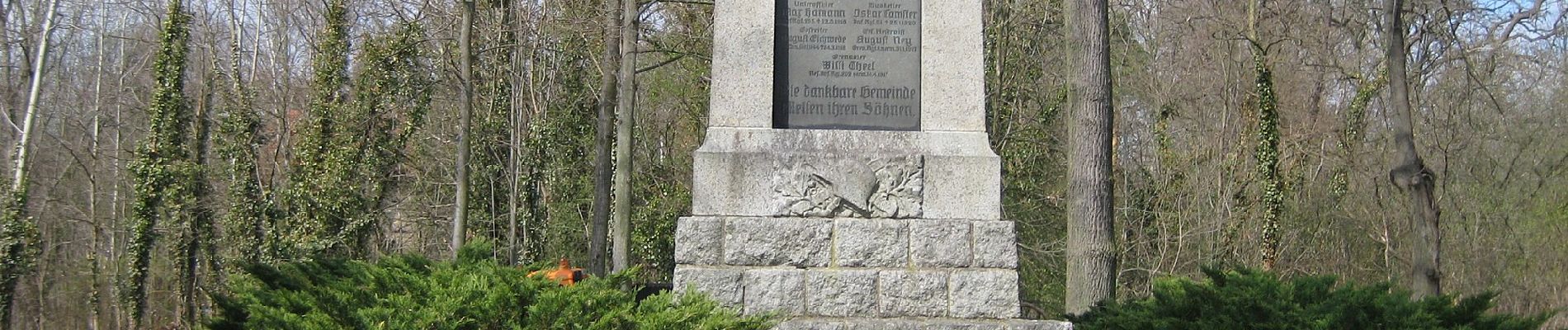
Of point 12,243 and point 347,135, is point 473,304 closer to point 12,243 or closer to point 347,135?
point 347,135

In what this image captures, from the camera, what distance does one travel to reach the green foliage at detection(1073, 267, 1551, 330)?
6484 millimetres

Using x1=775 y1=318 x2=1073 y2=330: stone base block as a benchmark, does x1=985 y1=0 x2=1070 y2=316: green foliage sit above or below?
above

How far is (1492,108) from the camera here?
19766 mm

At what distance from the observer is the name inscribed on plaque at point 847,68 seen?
21.6 ft

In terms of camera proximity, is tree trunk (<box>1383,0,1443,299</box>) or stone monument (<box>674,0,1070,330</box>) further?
tree trunk (<box>1383,0,1443,299</box>)

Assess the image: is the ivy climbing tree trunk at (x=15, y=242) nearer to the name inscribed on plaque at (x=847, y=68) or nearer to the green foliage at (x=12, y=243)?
the green foliage at (x=12, y=243)

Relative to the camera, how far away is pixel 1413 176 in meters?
12.4

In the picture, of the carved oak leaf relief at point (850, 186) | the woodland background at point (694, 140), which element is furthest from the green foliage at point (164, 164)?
the carved oak leaf relief at point (850, 186)

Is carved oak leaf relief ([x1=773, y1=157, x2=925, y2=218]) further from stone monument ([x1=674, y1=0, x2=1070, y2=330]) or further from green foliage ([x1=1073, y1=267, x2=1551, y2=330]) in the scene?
green foliage ([x1=1073, y1=267, x2=1551, y2=330])

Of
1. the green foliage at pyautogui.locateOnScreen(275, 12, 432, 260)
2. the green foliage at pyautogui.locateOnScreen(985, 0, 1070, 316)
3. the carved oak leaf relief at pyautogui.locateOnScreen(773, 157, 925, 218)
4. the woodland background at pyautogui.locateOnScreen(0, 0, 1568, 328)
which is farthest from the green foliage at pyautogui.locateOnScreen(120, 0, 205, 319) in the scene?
the carved oak leaf relief at pyautogui.locateOnScreen(773, 157, 925, 218)

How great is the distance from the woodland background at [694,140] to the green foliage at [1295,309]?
10475 mm

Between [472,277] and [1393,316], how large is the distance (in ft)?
13.9

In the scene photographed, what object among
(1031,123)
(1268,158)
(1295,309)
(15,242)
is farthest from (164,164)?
(1295,309)

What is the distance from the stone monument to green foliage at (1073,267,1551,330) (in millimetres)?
1011
